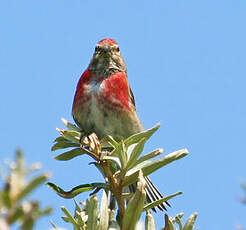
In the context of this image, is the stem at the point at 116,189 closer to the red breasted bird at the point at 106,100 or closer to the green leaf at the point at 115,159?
the green leaf at the point at 115,159

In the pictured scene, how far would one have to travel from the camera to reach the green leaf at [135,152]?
207 cm

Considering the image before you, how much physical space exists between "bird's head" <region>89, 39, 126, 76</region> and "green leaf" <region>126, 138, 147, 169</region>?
12.9 feet

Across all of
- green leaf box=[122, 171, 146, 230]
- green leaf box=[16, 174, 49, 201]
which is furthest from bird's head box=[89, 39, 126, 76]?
green leaf box=[16, 174, 49, 201]

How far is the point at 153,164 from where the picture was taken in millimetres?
2023

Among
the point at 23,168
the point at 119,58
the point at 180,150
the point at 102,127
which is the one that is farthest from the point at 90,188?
the point at 119,58

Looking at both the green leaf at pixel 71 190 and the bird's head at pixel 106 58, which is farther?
the bird's head at pixel 106 58

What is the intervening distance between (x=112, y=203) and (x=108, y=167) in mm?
202

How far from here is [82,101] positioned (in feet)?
17.7

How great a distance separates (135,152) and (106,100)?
3.36 metres

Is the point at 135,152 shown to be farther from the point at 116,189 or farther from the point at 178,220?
the point at 178,220

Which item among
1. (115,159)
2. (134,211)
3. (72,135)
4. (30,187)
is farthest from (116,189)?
(30,187)

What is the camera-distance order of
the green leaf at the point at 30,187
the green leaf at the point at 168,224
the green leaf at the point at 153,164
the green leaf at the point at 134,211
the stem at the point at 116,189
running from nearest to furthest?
the green leaf at the point at 30,187
the green leaf at the point at 134,211
the green leaf at the point at 168,224
the stem at the point at 116,189
the green leaf at the point at 153,164

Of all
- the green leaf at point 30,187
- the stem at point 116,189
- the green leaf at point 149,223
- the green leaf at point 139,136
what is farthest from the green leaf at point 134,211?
the green leaf at point 30,187

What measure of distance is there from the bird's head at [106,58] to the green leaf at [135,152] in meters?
3.94
